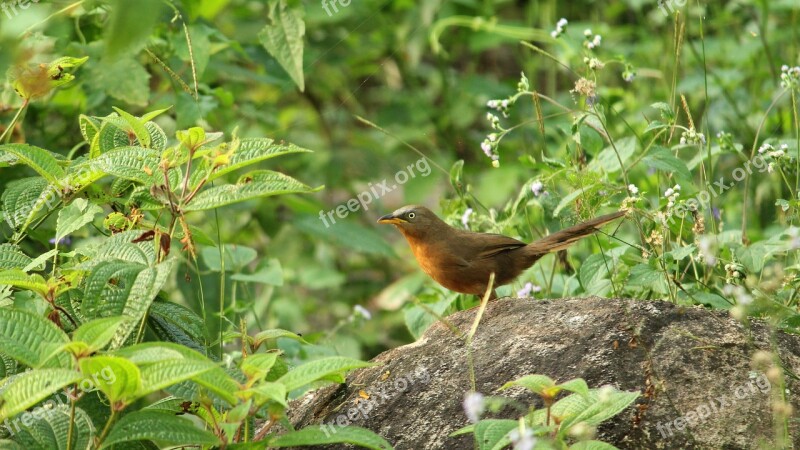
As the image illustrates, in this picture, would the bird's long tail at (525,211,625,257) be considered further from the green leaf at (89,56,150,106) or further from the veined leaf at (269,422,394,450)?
the green leaf at (89,56,150,106)

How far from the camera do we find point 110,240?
2.57 metres

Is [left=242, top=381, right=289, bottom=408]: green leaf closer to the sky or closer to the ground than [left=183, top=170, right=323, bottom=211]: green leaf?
closer to the ground

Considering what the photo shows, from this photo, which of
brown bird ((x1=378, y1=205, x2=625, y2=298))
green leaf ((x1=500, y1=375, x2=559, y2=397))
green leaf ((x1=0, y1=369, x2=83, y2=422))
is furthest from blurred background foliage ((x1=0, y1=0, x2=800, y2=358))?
→ green leaf ((x1=0, y1=369, x2=83, y2=422))

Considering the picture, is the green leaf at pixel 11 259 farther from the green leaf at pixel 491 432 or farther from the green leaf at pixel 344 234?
the green leaf at pixel 344 234

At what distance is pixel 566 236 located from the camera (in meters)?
3.47

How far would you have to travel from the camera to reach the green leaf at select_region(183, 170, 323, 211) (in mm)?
2461

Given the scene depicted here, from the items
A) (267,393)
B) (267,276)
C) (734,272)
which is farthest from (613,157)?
(267,393)

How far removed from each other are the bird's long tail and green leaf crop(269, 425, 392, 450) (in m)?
1.39

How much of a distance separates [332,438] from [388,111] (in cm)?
544

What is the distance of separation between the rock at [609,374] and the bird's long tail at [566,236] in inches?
16.4

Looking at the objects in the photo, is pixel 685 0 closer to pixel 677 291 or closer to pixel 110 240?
pixel 677 291

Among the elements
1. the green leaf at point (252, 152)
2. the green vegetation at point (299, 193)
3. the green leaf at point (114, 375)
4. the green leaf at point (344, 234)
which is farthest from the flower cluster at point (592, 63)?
the green leaf at point (344, 234)

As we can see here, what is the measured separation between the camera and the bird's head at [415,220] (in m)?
4.04

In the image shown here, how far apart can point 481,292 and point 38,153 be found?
1.75 m
